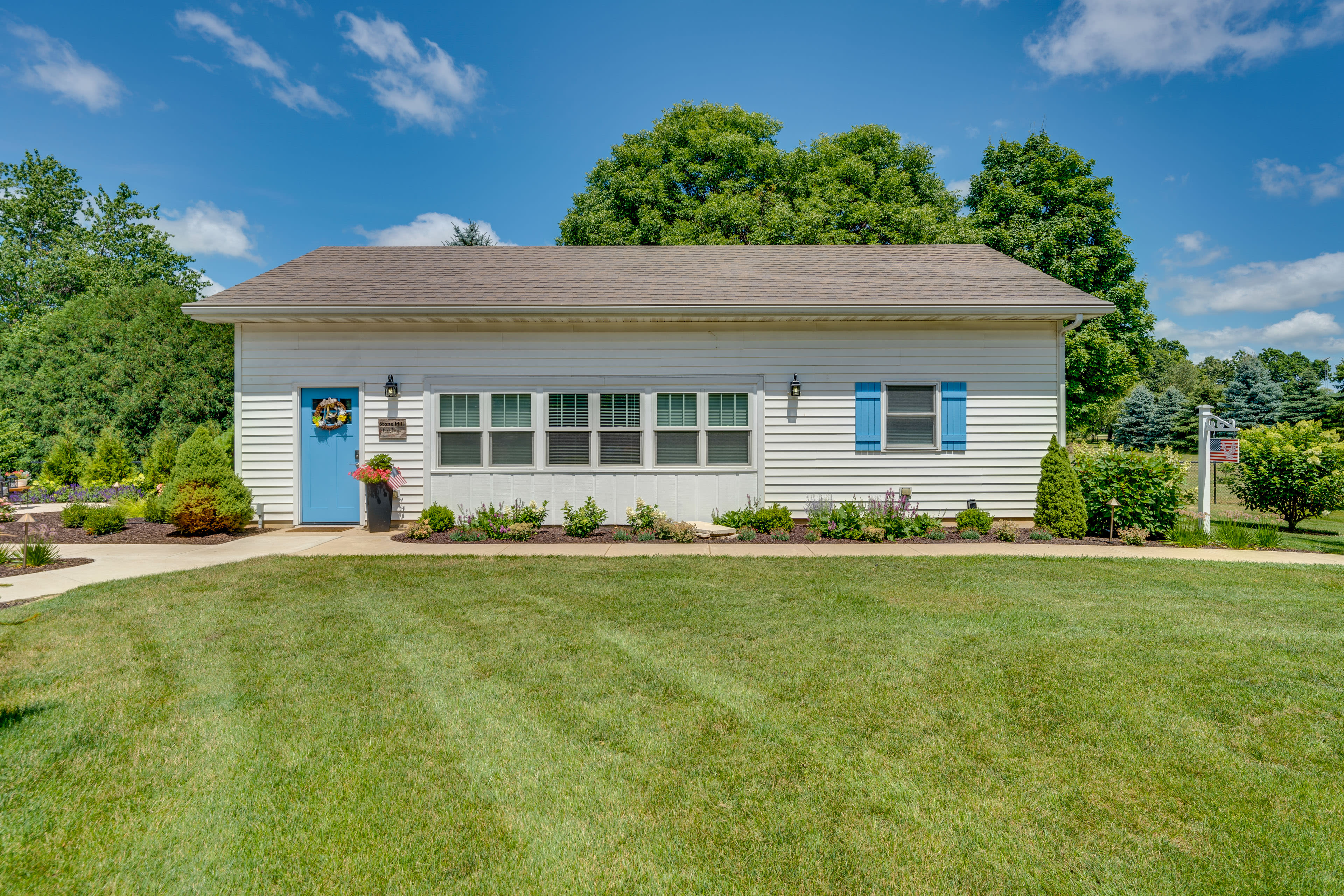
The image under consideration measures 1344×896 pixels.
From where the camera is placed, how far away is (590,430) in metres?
9.48

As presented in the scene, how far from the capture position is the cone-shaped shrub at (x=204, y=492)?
8344 millimetres

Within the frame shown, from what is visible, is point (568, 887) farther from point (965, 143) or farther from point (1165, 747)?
point (965, 143)

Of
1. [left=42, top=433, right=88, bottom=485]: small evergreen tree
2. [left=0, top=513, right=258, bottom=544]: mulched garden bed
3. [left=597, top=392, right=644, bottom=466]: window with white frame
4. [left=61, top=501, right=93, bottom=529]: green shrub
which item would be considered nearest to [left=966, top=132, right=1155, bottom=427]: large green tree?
[left=597, top=392, right=644, bottom=466]: window with white frame

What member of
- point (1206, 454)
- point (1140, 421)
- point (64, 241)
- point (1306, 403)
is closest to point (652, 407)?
point (1206, 454)

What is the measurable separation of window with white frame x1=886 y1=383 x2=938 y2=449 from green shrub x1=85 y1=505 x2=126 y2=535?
1136cm

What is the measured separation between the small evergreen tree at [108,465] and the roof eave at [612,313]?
24.8 ft

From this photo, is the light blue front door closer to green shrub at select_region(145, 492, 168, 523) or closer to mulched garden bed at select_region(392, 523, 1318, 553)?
mulched garden bed at select_region(392, 523, 1318, 553)

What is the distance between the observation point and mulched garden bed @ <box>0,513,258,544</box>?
8.14 metres

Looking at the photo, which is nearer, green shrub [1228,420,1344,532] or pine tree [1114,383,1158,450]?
green shrub [1228,420,1344,532]

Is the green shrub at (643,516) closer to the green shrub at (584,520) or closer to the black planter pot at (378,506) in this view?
the green shrub at (584,520)

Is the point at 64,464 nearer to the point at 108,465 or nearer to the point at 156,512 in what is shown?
the point at 108,465

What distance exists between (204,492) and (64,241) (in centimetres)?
2687

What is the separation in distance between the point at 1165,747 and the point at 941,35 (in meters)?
14.7

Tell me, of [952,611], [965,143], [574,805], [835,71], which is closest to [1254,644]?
[952,611]
